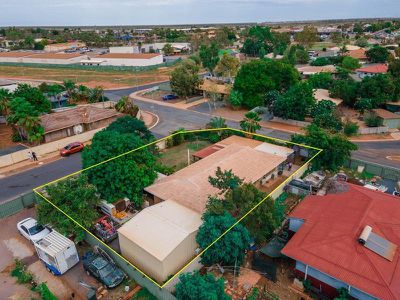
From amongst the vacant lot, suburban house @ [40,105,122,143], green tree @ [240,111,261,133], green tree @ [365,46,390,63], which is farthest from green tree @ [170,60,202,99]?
green tree @ [365,46,390,63]

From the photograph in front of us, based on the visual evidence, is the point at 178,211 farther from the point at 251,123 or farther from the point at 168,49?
the point at 168,49

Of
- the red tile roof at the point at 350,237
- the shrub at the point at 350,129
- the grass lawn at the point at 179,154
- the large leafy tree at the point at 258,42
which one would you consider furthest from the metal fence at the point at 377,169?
the large leafy tree at the point at 258,42

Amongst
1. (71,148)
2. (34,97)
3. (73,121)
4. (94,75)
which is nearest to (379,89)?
(71,148)

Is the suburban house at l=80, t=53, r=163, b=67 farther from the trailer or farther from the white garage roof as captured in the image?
the trailer

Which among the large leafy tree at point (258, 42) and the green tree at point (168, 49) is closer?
the large leafy tree at point (258, 42)

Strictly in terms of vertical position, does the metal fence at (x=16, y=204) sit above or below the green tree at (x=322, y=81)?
below

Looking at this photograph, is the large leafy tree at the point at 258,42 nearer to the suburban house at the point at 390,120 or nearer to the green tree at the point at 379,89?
the green tree at the point at 379,89
